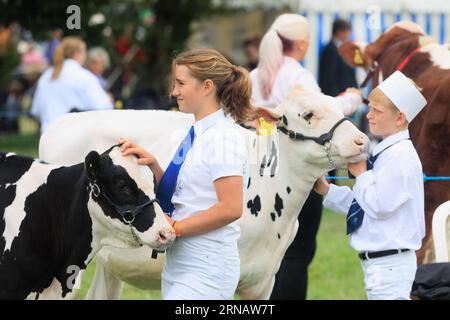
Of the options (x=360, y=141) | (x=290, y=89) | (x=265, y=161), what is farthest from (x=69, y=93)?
(x=360, y=141)

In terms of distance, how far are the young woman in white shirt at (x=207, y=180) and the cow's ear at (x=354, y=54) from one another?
326 cm

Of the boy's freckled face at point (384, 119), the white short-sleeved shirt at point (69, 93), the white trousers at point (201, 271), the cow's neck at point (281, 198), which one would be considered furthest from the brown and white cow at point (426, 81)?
the white short-sleeved shirt at point (69, 93)

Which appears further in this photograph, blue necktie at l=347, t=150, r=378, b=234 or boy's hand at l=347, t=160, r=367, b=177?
boy's hand at l=347, t=160, r=367, b=177

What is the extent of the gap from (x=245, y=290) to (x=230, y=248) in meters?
1.50

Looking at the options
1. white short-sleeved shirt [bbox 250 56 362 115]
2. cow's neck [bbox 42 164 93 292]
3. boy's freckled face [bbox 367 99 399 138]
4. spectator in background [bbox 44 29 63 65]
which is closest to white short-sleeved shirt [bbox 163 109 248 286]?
cow's neck [bbox 42 164 93 292]

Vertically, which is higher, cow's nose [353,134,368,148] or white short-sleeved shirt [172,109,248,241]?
white short-sleeved shirt [172,109,248,241]

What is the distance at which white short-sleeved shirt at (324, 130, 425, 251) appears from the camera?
4691 millimetres

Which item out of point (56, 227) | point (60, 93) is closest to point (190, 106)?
point (56, 227)

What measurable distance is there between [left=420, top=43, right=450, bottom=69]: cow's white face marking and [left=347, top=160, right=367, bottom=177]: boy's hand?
187cm

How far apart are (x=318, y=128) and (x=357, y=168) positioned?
1.83 ft

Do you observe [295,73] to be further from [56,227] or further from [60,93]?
[60,93]

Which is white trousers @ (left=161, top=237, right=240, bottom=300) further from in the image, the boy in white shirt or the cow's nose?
the cow's nose
